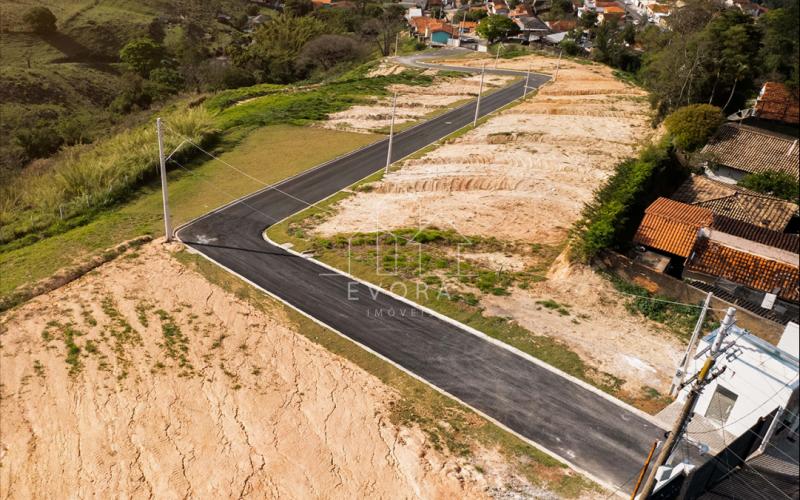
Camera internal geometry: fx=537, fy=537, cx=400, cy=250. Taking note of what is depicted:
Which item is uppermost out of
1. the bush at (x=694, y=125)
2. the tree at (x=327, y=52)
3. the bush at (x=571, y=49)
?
the bush at (x=571, y=49)

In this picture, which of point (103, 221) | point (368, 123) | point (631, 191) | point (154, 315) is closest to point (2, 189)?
point (103, 221)

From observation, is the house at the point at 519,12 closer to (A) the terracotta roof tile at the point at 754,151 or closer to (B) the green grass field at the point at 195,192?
(B) the green grass field at the point at 195,192

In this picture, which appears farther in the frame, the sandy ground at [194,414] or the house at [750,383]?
the sandy ground at [194,414]

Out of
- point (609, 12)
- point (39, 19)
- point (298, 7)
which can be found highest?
point (609, 12)

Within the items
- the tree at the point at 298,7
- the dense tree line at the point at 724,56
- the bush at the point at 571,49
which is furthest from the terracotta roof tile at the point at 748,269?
the tree at the point at 298,7

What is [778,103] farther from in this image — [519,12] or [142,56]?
[519,12]

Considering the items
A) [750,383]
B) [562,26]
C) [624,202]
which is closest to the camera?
[750,383]

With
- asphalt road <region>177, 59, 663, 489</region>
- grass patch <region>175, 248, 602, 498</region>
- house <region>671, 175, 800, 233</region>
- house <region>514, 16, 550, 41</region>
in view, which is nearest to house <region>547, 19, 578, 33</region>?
house <region>514, 16, 550, 41</region>

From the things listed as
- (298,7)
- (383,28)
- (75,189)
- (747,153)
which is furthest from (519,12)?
(747,153)
